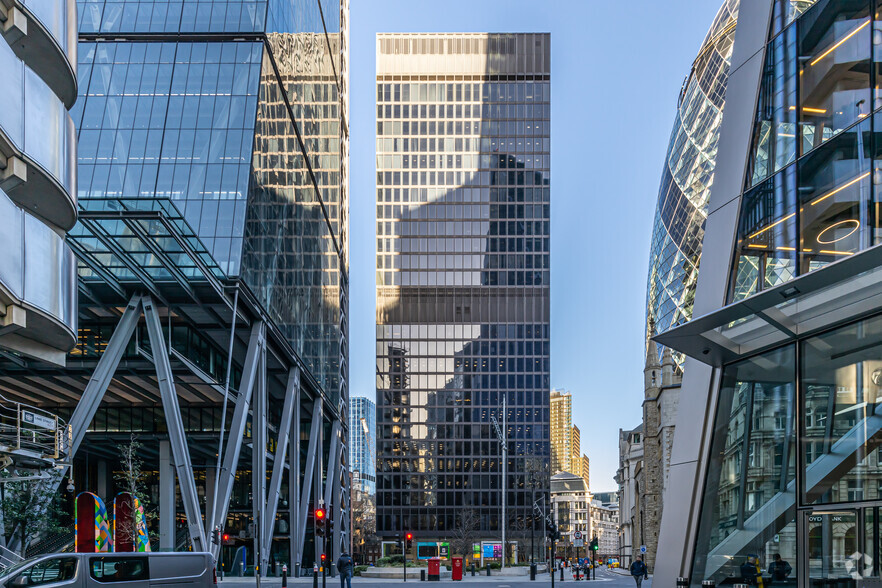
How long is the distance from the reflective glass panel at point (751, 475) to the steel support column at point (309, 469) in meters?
44.3

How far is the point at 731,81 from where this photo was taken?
18.2 metres

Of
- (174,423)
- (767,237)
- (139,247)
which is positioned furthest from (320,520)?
(767,237)

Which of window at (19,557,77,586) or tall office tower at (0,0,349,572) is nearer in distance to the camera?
window at (19,557,77,586)

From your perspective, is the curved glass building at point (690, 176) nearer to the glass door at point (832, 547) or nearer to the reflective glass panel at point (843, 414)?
the reflective glass panel at point (843, 414)

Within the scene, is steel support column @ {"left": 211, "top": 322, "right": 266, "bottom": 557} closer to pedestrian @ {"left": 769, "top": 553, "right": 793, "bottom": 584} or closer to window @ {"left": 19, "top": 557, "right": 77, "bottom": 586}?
window @ {"left": 19, "top": 557, "right": 77, "bottom": 586}

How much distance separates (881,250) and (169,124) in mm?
34715

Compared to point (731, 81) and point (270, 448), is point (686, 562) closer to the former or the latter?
point (731, 81)

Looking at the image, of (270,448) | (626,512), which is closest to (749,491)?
(270,448)

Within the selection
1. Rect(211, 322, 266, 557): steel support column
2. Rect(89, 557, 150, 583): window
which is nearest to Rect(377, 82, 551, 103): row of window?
Rect(211, 322, 266, 557): steel support column

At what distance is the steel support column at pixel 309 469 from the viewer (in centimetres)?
5869

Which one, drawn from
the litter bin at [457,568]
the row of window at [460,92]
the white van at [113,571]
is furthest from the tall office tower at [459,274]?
the white van at [113,571]

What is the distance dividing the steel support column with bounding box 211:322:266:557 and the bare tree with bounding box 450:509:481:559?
265 ft

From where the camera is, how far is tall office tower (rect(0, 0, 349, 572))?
3462cm

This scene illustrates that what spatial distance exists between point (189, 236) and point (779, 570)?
2573cm
